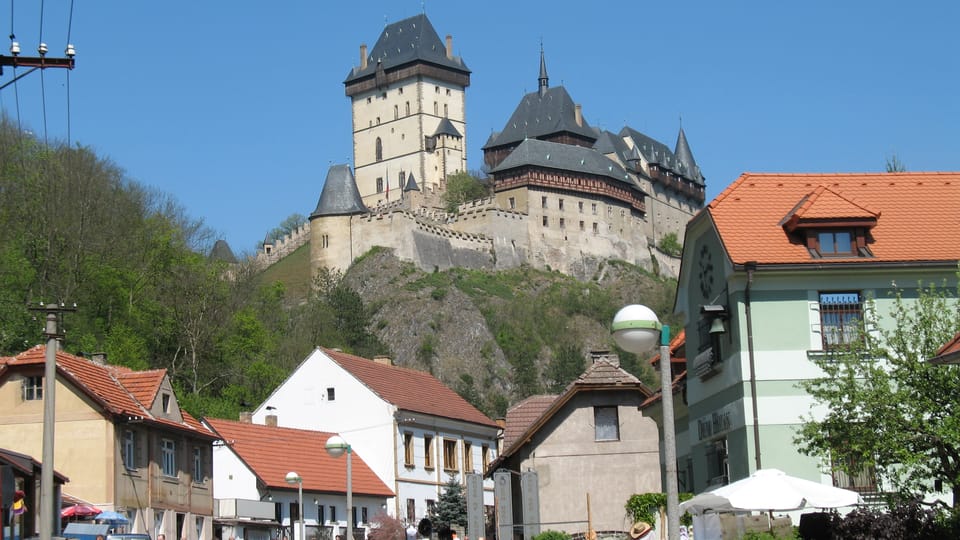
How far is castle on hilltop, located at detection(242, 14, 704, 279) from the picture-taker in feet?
430

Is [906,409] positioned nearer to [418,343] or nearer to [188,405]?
[188,405]

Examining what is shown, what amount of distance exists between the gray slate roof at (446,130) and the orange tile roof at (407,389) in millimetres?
96168

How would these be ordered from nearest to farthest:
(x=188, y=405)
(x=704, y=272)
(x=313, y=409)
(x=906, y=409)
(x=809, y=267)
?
(x=906, y=409) → (x=809, y=267) → (x=704, y=272) → (x=313, y=409) → (x=188, y=405)

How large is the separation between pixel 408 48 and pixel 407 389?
107 metres

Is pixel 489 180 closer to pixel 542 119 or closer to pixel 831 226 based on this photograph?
Answer: pixel 542 119

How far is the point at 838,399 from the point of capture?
22625 mm

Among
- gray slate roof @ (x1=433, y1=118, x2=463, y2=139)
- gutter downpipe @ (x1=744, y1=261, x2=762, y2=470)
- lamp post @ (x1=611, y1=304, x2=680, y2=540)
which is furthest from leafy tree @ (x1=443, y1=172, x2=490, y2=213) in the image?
lamp post @ (x1=611, y1=304, x2=680, y2=540)

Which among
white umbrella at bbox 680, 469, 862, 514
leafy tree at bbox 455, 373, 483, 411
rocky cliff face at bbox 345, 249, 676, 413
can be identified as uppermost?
rocky cliff face at bbox 345, 249, 676, 413

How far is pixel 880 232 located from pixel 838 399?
655 centimetres

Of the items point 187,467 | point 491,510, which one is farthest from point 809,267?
point 491,510

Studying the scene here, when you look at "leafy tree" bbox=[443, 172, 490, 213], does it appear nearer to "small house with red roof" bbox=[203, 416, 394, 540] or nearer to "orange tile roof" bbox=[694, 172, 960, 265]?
"small house with red roof" bbox=[203, 416, 394, 540]

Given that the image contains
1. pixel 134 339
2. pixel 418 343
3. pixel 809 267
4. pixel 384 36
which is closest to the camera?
pixel 809 267

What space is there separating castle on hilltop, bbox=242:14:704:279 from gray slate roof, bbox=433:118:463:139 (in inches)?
5.4

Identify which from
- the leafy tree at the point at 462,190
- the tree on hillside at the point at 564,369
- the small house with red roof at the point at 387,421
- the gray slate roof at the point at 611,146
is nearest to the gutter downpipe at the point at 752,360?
the small house with red roof at the point at 387,421
